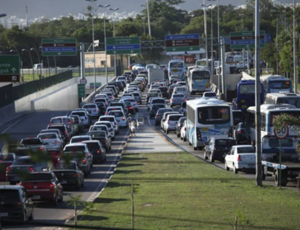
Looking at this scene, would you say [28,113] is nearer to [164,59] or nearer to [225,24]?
[164,59]

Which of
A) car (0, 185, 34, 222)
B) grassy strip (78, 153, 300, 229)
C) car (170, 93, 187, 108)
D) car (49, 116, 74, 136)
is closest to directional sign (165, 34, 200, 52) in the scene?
car (170, 93, 187, 108)

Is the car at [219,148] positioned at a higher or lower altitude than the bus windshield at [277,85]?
lower

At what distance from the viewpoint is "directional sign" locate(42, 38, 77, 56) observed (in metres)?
83.1

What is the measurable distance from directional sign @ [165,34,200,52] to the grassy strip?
5619 cm

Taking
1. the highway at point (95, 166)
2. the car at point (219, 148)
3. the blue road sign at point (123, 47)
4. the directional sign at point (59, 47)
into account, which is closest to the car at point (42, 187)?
the highway at point (95, 166)

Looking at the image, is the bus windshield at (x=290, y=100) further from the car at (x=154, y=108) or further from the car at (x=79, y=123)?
the car at (x=154, y=108)

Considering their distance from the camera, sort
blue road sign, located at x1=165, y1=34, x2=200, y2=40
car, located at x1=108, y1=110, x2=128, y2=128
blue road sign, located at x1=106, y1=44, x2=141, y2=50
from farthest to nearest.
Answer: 1. blue road sign, located at x1=106, y1=44, x2=141, y2=50
2. blue road sign, located at x1=165, y1=34, x2=200, y2=40
3. car, located at x1=108, y1=110, x2=128, y2=128

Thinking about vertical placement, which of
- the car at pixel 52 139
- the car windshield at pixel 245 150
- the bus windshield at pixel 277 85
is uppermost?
the car windshield at pixel 245 150

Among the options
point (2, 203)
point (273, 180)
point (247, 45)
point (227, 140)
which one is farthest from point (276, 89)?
point (2, 203)

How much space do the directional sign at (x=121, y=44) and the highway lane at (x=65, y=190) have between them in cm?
1978

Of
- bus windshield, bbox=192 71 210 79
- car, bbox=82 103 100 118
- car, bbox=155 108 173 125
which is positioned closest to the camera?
car, bbox=155 108 173 125

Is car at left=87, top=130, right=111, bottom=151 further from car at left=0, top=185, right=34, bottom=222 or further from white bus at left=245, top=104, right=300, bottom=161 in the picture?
car at left=0, top=185, right=34, bottom=222

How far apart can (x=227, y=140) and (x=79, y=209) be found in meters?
16.0

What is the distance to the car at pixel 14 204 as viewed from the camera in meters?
19.7
